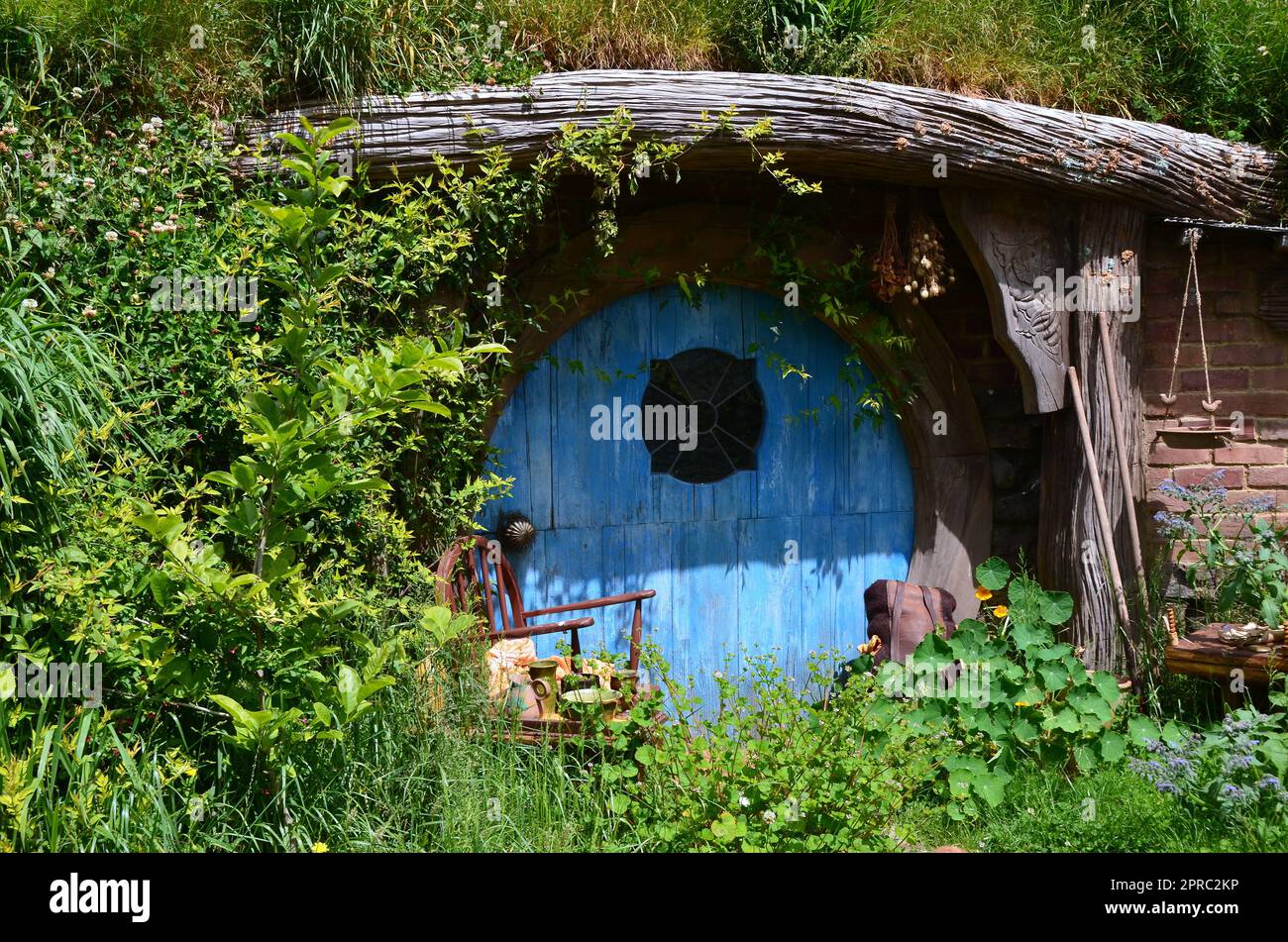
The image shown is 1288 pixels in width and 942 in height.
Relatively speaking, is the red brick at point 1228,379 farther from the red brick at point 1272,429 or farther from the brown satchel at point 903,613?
the brown satchel at point 903,613

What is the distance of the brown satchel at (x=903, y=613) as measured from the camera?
4.39 meters

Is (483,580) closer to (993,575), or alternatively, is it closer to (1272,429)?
(993,575)

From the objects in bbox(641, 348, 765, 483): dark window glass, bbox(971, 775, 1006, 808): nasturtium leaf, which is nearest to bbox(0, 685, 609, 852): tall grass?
bbox(971, 775, 1006, 808): nasturtium leaf

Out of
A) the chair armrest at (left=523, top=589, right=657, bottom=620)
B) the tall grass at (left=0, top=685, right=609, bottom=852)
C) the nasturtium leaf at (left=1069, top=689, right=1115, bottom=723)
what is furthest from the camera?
the chair armrest at (left=523, top=589, right=657, bottom=620)

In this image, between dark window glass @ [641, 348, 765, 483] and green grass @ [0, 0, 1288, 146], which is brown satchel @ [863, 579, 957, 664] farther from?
green grass @ [0, 0, 1288, 146]

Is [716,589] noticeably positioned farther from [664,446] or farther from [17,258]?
[17,258]

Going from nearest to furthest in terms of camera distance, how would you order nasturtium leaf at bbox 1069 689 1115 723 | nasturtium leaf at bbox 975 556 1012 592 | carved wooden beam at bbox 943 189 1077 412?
nasturtium leaf at bbox 1069 689 1115 723 → nasturtium leaf at bbox 975 556 1012 592 → carved wooden beam at bbox 943 189 1077 412

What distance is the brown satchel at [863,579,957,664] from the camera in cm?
439

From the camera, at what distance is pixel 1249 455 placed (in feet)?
14.7

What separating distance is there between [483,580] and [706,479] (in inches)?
42.6

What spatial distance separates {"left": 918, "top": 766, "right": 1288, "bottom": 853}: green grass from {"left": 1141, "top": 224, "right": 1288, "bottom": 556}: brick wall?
1.40 m

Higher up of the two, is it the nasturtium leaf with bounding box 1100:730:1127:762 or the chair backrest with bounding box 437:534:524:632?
the chair backrest with bounding box 437:534:524:632

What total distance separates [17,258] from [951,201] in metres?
3.33
